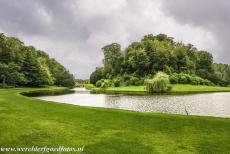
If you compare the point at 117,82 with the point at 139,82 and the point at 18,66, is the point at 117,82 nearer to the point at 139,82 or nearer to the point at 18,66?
the point at 139,82

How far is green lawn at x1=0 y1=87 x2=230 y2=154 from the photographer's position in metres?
10.1

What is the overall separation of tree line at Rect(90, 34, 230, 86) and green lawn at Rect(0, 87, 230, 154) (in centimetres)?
7973

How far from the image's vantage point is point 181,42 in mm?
125062

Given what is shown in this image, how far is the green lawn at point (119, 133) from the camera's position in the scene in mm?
10111

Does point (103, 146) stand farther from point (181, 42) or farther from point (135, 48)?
point (181, 42)

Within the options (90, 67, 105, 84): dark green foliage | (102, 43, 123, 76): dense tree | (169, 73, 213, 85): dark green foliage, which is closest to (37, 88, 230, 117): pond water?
(169, 73, 213, 85): dark green foliage

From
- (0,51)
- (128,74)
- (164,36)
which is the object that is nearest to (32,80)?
(0,51)

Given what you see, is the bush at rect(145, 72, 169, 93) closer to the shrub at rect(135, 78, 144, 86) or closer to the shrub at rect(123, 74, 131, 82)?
the shrub at rect(135, 78, 144, 86)

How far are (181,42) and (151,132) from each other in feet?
388

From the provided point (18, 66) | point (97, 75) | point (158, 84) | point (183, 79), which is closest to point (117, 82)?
point (183, 79)

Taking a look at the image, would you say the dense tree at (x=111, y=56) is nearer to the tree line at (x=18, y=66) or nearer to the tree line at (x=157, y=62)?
the tree line at (x=157, y=62)

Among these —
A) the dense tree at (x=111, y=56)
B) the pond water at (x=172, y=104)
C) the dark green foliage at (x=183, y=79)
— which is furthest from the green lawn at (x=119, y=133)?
the dense tree at (x=111, y=56)

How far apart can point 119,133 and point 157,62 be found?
95316mm

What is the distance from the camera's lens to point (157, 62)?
106 metres
